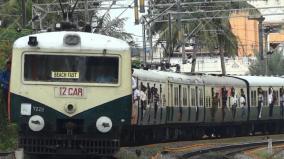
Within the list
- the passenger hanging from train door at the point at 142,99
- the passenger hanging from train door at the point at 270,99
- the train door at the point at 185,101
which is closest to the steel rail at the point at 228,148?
the passenger hanging from train door at the point at 142,99

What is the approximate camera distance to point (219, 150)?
69.8 feet

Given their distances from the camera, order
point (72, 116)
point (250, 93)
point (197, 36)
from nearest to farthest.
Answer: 1. point (72, 116)
2. point (250, 93)
3. point (197, 36)

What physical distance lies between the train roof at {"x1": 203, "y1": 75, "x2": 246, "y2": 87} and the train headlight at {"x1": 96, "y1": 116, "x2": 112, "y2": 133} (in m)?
15.2

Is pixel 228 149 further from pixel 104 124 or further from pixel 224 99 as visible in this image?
pixel 104 124

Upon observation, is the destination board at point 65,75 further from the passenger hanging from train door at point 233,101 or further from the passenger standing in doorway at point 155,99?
the passenger hanging from train door at point 233,101

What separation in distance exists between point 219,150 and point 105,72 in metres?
8.68

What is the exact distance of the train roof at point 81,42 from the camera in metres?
13.3

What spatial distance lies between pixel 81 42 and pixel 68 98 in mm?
1049

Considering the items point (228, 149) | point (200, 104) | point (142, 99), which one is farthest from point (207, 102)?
point (142, 99)

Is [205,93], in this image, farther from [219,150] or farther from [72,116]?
[72,116]

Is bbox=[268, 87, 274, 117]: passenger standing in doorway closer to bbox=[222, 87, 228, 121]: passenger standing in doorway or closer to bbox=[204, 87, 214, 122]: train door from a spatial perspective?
bbox=[222, 87, 228, 121]: passenger standing in doorway

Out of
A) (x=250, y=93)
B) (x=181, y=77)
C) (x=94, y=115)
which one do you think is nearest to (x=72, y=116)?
(x=94, y=115)

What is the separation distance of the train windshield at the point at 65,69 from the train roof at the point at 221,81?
15058 millimetres

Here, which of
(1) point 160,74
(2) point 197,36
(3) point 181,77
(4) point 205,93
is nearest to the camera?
(1) point 160,74
